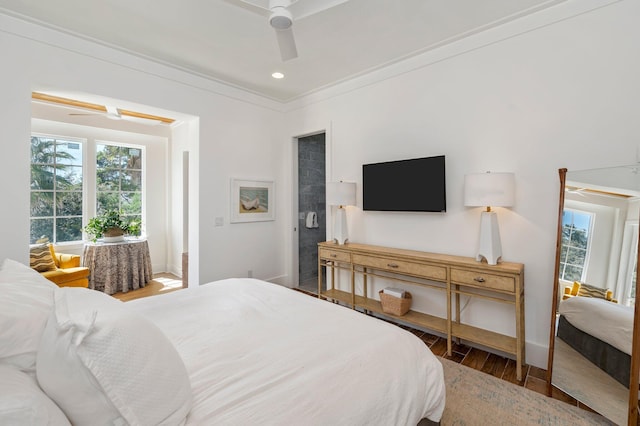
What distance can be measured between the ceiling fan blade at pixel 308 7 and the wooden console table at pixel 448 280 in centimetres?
208

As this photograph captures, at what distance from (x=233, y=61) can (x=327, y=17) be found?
1.27 m

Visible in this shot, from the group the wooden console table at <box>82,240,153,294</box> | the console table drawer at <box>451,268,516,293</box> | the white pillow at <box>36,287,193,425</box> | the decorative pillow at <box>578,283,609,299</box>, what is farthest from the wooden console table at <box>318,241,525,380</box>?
the wooden console table at <box>82,240,153,294</box>

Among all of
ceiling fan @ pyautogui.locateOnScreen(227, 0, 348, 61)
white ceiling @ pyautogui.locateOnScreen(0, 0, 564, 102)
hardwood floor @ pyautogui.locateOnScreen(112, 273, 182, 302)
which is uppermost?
white ceiling @ pyautogui.locateOnScreen(0, 0, 564, 102)

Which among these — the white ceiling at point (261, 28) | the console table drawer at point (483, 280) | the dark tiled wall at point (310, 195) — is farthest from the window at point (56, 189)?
the console table drawer at point (483, 280)

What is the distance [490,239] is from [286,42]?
2.11 m

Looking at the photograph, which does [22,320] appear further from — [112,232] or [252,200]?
[112,232]

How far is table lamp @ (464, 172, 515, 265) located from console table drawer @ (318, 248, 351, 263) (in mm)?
1314

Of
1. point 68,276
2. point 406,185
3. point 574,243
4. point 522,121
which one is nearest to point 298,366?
point 574,243

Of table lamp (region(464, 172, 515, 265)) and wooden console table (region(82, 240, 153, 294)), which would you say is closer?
table lamp (region(464, 172, 515, 265))

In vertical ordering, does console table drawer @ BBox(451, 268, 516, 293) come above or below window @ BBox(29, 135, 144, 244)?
below

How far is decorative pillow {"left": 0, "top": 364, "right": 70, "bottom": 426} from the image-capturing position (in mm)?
667

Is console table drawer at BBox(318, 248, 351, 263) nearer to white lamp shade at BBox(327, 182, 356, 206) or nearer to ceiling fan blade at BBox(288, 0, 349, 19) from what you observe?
white lamp shade at BBox(327, 182, 356, 206)

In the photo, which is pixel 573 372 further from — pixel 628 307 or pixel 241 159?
pixel 241 159

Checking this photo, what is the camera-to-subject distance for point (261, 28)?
2543 mm
